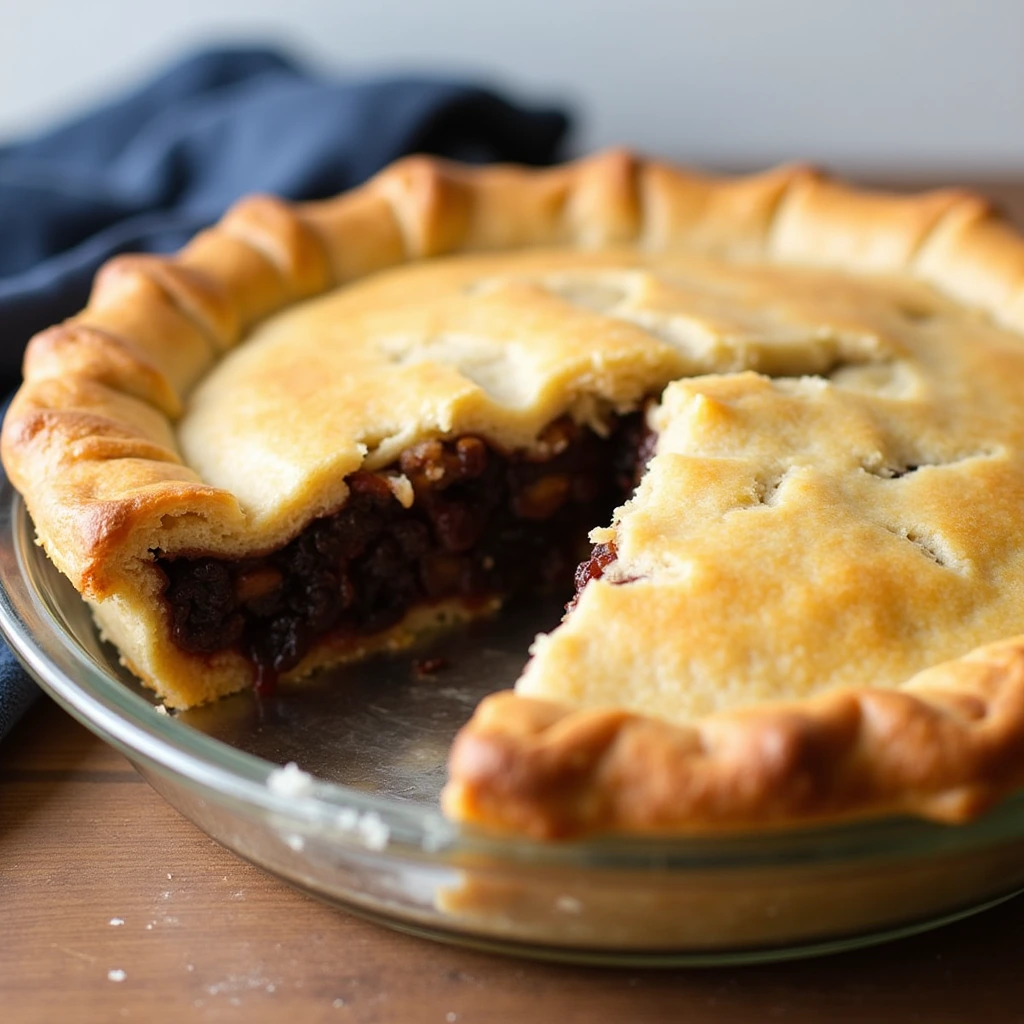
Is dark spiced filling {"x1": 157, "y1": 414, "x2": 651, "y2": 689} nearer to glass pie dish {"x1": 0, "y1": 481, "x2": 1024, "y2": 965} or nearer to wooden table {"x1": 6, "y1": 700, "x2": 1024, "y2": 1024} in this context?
glass pie dish {"x1": 0, "y1": 481, "x2": 1024, "y2": 965}

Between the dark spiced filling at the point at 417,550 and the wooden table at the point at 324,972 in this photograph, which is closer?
the wooden table at the point at 324,972

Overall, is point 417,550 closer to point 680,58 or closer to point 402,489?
point 402,489

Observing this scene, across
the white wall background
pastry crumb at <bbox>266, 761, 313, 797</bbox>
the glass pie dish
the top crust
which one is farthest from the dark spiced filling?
the white wall background

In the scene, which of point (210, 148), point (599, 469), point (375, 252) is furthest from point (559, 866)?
point (210, 148)

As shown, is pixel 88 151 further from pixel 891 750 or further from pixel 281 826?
pixel 891 750

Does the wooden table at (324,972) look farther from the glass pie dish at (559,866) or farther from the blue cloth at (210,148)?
the blue cloth at (210,148)

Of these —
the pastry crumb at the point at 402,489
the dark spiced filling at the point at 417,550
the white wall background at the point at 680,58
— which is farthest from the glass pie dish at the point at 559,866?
the white wall background at the point at 680,58
